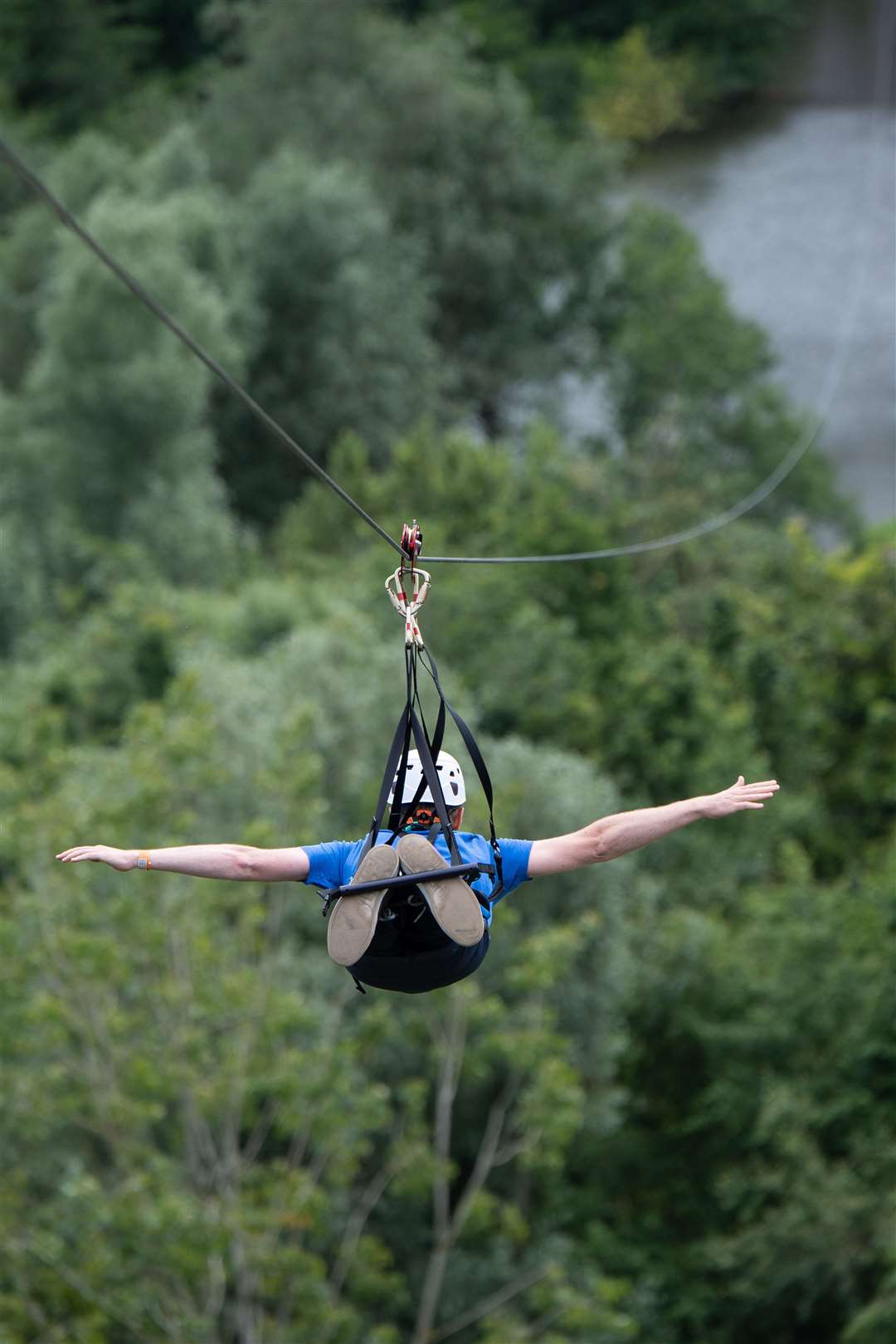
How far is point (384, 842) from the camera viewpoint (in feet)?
21.2

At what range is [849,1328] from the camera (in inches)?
696

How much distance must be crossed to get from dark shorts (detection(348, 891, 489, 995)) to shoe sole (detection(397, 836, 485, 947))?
165 millimetres

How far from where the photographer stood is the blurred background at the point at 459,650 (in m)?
16.6

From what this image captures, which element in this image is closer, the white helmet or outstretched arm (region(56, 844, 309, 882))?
outstretched arm (region(56, 844, 309, 882))

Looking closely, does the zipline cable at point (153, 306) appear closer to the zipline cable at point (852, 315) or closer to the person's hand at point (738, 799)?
the person's hand at point (738, 799)

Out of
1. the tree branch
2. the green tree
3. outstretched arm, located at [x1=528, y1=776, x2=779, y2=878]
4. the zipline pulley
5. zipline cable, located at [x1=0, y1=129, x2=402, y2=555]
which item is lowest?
the tree branch

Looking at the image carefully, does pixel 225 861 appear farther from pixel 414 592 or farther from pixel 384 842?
→ pixel 414 592

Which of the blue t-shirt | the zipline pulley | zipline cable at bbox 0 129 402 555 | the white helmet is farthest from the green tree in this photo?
the blue t-shirt

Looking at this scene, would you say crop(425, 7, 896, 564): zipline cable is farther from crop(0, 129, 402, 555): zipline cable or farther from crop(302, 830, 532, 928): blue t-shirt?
crop(302, 830, 532, 928): blue t-shirt

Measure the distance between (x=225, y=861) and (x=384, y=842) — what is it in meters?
0.57

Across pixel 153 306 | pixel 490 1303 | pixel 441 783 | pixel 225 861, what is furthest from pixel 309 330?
pixel 225 861

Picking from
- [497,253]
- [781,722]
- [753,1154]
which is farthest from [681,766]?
[497,253]

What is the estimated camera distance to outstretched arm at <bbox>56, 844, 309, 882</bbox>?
6074 millimetres

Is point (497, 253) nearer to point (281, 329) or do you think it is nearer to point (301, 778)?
point (281, 329)
